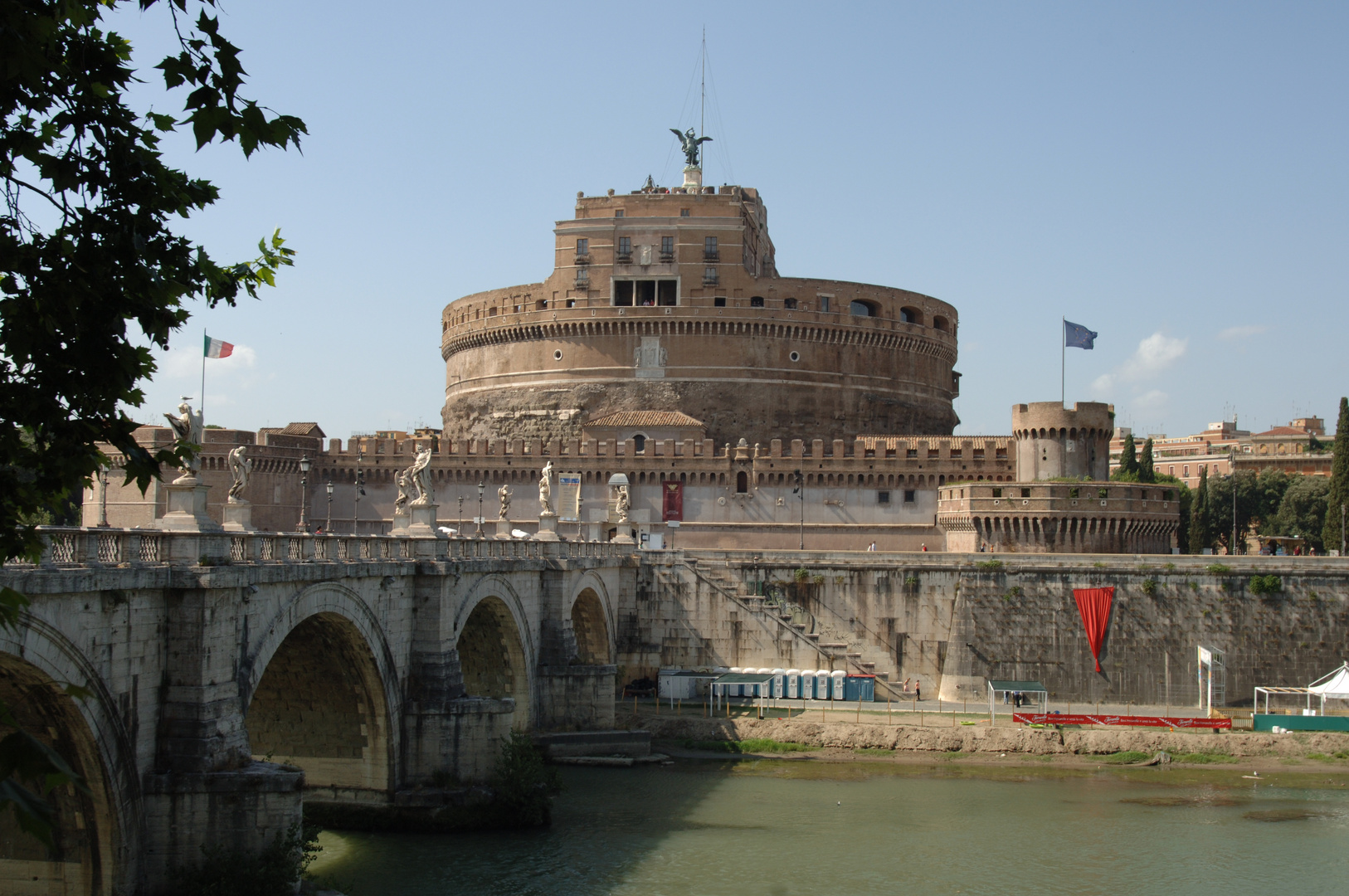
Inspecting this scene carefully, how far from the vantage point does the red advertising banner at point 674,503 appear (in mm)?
59125

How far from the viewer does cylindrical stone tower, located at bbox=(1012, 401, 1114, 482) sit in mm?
53281

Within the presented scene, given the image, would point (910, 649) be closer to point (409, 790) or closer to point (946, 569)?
point (946, 569)

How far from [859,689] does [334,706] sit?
69.3 ft

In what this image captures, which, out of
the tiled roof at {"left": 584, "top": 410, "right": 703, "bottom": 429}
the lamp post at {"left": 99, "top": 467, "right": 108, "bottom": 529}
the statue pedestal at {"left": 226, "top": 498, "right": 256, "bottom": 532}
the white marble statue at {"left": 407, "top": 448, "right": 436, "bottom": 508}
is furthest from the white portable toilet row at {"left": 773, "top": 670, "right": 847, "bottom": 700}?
the statue pedestal at {"left": 226, "top": 498, "right": 256, "bottom": 532}

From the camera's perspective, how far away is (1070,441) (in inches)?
2101

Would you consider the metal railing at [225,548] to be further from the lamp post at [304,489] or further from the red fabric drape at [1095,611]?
the red fabric drape at [1095,611]

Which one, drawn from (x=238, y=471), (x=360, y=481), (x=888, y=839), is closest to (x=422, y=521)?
(x=238, y=471)

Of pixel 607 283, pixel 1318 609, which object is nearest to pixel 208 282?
pixel 1318 609

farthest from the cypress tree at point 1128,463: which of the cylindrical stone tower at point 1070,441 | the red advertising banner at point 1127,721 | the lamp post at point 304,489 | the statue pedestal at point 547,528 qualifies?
the lamp post at point 304,489

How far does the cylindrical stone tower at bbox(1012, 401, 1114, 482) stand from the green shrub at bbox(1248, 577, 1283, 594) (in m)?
10.3

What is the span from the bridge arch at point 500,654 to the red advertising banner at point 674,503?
82.7 feet

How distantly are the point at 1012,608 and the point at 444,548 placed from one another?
23.6 meters

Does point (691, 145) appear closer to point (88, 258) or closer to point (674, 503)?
point (674, 503)

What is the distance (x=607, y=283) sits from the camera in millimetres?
67812
